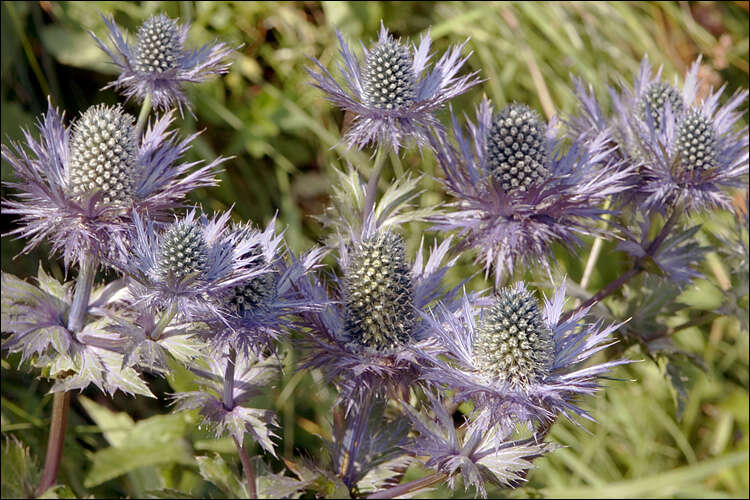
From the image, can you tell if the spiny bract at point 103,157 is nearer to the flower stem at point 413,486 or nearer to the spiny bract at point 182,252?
the spiny bract at point 182,252

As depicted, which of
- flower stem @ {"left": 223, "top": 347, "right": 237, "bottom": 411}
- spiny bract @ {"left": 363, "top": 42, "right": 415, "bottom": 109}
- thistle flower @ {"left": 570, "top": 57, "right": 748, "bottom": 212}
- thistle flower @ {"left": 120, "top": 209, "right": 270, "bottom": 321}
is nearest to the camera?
thistle flower @ {"left": 120, "top": 209, "right": 270, "bottom": 321}

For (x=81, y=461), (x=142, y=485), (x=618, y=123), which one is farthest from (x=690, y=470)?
(x=81, y=461)

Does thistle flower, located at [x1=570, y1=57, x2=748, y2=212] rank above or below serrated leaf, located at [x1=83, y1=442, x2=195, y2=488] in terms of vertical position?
above

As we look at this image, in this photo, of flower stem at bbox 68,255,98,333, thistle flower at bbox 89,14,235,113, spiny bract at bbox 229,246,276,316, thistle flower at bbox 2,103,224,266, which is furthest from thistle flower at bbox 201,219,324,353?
thistle flower at bbox 89,14,235,113

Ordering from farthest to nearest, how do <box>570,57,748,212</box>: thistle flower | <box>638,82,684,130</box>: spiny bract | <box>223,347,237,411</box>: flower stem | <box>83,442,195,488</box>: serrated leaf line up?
<box>83,442,195,488</box>: serrated leaf, <box>638,82,684,130</box>: spiny bract, <box>570,57,748,212</box>: thistle flower, <box>223,347,237,411</box>: flower stem

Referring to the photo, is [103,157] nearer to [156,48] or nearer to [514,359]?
[156,48]

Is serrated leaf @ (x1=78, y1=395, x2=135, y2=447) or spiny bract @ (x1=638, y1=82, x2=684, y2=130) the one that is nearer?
spiny bract @ (x1=638, y1=82, x2=684, y2=130)

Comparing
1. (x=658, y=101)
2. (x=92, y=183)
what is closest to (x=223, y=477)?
(x=92, y=183)

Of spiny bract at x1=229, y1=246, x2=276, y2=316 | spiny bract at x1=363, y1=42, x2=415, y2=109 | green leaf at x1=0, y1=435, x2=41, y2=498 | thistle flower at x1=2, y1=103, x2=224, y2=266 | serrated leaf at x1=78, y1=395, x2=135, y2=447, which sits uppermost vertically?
spiny bract at x1=363, y1=42, x2=415, y2=109

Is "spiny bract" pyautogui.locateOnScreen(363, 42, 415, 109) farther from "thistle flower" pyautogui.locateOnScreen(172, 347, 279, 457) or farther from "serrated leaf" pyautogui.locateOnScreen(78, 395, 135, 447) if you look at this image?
"serrated leaf" pyautogui.locateOnScreen(78, 395, 135, 447)
